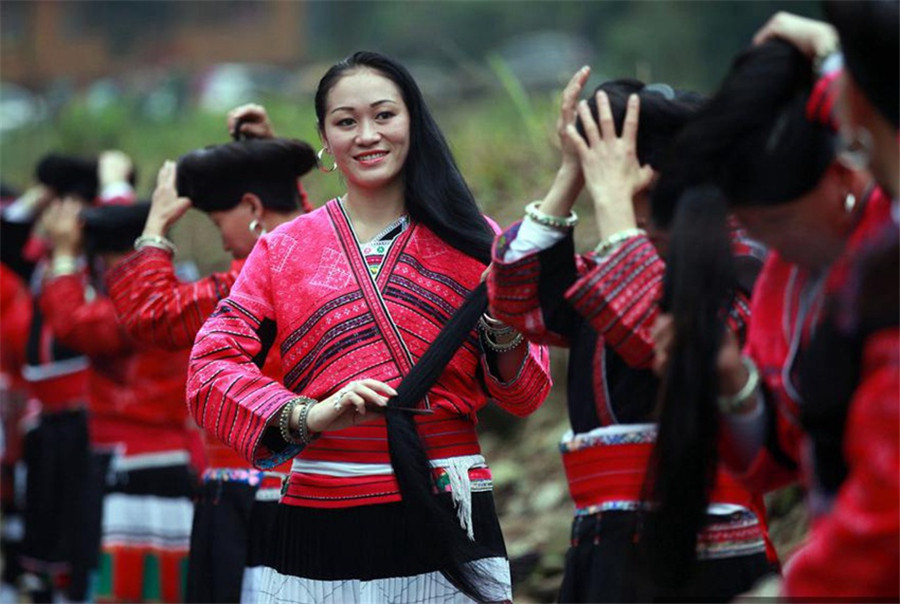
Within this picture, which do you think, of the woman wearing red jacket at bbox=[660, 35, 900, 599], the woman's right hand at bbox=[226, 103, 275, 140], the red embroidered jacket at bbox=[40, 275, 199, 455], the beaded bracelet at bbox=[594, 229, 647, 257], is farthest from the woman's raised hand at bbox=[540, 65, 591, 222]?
the red embroidered jacket at bbox=[40, 275, 199, 455]

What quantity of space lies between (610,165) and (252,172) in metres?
2.20

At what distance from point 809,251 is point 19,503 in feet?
21.3

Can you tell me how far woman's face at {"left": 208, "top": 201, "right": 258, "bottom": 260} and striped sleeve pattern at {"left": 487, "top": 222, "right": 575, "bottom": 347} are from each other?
191 centimetres

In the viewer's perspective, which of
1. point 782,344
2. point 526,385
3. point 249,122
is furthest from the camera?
point 249,122

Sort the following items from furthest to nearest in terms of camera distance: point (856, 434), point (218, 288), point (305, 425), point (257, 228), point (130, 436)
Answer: point (130, 436) → point (257, 228) → point (218, 288) → point (305, 425) → point (856, 434)

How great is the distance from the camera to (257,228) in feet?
16.6

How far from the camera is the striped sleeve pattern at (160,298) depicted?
16.2 feet

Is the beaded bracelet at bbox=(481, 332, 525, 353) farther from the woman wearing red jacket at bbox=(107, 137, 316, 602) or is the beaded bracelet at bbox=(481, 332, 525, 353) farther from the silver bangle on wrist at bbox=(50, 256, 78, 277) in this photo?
the silver bangle on wrist at bbox=(50, 256, 78, 277)

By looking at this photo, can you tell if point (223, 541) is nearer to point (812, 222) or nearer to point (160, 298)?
point (160, 298)

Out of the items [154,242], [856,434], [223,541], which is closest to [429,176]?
[154,242]

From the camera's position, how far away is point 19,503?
332 inches

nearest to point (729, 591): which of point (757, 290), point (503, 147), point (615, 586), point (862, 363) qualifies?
point (615, 586)

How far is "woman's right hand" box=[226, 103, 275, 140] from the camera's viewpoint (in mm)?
5172

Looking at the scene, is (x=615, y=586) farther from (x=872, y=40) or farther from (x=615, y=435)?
(x=872, y=40)
